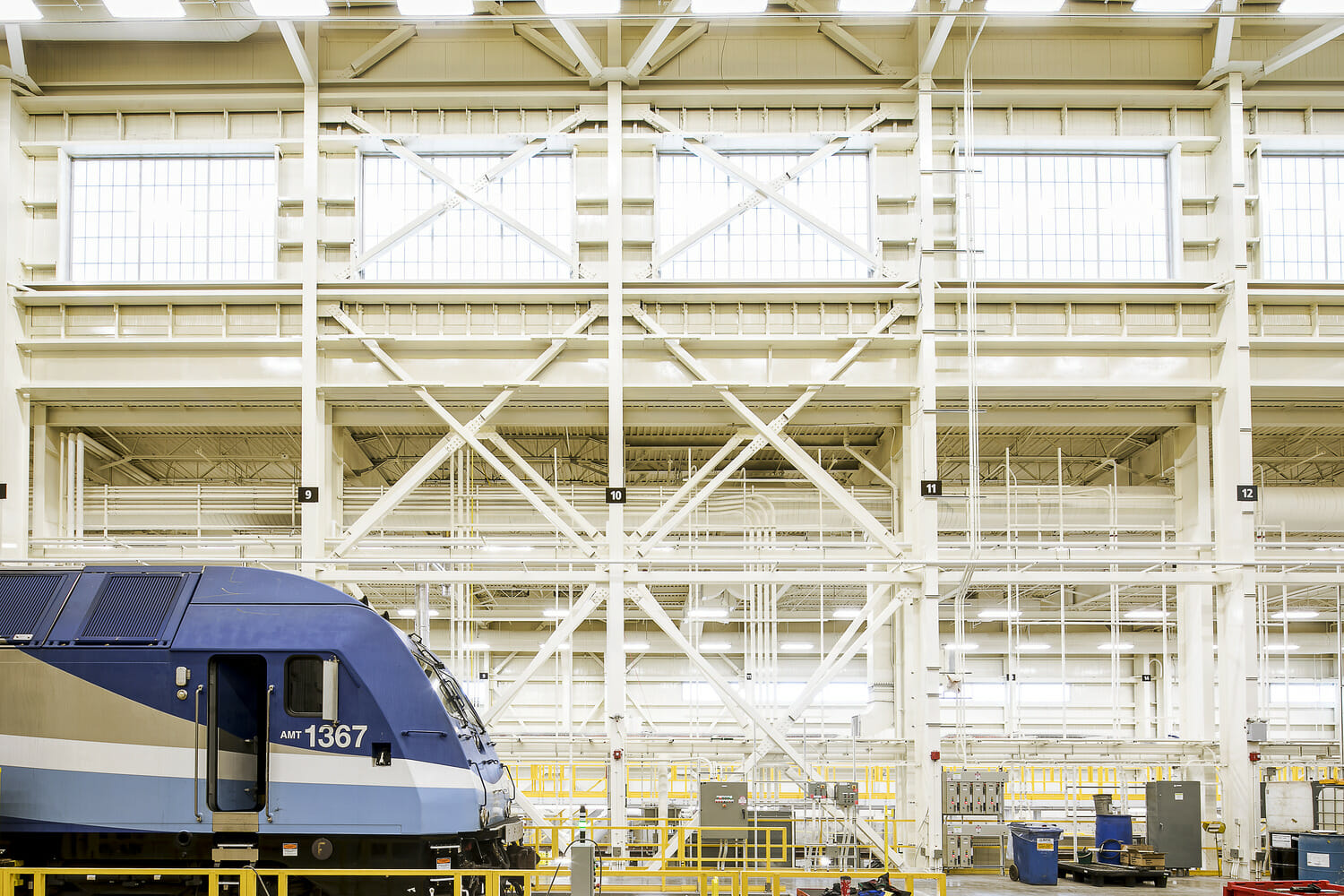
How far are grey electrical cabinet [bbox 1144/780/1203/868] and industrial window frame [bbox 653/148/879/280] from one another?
1023cm

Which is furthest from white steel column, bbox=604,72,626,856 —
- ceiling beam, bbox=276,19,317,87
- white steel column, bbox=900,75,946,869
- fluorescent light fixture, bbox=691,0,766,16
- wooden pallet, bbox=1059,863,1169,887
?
wooden pallet, bbox=1059,863,1169,887

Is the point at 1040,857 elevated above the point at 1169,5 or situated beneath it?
situated beneath

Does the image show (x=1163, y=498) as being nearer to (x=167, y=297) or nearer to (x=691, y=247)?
(x=691, y=247)

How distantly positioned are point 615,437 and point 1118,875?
35.4ft

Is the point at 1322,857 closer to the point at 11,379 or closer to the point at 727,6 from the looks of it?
the point at 727,6

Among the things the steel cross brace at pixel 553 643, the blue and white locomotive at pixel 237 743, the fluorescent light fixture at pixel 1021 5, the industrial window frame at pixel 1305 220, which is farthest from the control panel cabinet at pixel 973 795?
the fluorescent light fixture at pixel 1021 5

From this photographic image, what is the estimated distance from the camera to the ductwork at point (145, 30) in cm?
1916

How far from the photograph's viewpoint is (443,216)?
20.4m

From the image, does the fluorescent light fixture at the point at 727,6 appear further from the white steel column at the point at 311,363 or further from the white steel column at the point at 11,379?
the white steel column at the point at 11,379

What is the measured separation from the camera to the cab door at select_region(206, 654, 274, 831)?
1051 cm

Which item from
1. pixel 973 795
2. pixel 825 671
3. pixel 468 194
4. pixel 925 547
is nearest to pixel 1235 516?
pixel 925 547

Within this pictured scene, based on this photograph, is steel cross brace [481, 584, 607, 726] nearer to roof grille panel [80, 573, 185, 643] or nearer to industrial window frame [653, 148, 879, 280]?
industrial window frame [653, 148, 879, 280]

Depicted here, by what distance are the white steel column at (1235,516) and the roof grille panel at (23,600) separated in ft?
58.8

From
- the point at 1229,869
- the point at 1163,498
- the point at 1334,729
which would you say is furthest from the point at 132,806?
the point at 1334,729
